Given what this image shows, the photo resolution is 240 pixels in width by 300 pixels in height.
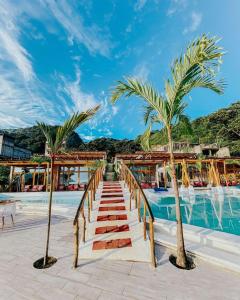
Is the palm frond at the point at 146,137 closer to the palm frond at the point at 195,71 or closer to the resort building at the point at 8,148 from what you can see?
the palm frond at the point at 195,71

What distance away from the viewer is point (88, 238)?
3.49 metres

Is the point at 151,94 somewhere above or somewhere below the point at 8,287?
above

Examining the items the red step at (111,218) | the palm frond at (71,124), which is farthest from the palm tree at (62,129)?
the red step at (111,218)

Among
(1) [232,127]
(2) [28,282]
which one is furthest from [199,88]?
(1) [232,127]

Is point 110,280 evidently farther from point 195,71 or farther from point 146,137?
point 195,71

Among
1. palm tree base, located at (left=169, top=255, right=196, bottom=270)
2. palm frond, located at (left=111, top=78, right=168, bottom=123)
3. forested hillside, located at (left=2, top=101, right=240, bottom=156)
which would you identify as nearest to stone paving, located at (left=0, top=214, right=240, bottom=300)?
palm tree base, located at (left=169, top=255, right=196, bottom=270)

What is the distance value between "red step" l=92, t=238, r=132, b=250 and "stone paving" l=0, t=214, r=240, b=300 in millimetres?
361

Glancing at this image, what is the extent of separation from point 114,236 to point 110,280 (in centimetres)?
119

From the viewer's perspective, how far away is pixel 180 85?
113 inches

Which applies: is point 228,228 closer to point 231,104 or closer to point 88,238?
point 88,238

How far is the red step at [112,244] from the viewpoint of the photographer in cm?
313

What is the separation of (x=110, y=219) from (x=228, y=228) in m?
4.37

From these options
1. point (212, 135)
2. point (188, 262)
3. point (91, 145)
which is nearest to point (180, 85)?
point (188, 262)

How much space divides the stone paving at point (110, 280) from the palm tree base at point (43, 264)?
0.31ft
